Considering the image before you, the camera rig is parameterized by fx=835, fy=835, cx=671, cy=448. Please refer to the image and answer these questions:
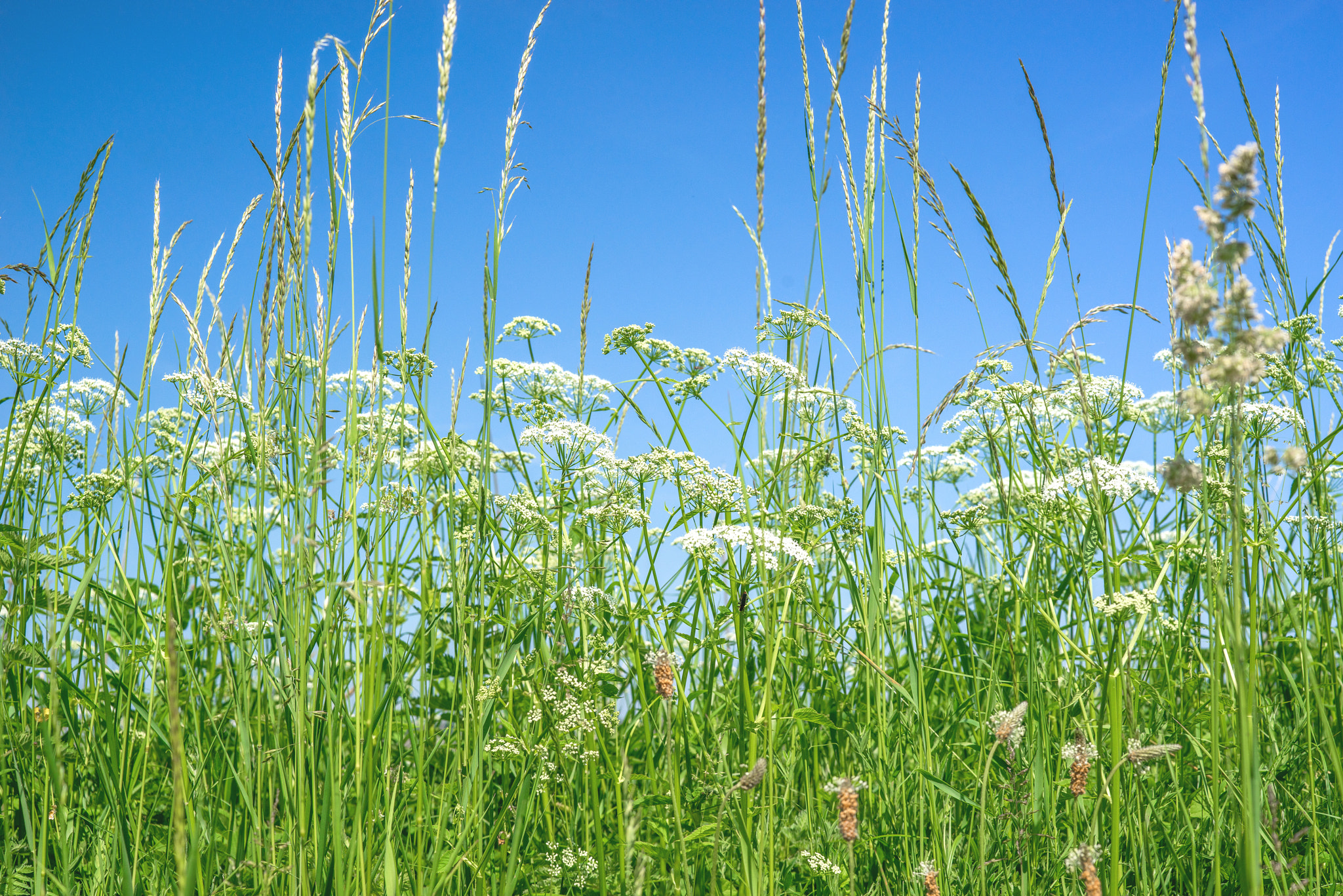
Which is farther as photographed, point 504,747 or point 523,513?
point 523,513

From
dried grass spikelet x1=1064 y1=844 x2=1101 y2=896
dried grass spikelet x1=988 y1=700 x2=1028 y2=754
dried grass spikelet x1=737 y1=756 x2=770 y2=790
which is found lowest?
dried grass spikelet x1=1064 y1=844 x2=1101 y2=896

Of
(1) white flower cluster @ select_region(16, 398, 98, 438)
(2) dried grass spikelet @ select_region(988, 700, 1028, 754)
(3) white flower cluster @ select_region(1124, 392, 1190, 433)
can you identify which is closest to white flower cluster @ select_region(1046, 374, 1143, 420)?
(3) white flower cluster @ select_region(1124, 392, 1190, 433)

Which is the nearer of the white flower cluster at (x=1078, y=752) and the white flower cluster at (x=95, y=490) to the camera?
the white flower cluster at (x=1078, y=752)

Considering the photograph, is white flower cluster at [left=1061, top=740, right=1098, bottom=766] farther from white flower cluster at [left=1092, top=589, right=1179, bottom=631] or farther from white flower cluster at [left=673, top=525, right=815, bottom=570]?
white flower cluster at [left=673, top=525, right=815, bottom=570]

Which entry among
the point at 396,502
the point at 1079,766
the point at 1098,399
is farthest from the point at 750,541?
the point at 1098,399

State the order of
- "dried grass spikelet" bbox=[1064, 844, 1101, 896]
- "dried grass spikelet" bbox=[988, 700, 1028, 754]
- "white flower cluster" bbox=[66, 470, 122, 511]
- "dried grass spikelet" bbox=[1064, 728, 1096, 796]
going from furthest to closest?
"white flower cluster" bbox=[66, 470, 122, 511] → "dried grass spikelet" bbox=[1064, 728, 1096, 796] → "dried grass spikelet" bbox=[988, 700, 1028, 754] → "dried grass spikelet" bbox=[1064, 844, 1101, 896]

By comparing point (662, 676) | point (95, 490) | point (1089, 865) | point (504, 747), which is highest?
point (95, 490)

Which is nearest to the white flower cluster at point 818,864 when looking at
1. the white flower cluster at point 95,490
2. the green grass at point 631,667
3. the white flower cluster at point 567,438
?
the green grass at point 631,667

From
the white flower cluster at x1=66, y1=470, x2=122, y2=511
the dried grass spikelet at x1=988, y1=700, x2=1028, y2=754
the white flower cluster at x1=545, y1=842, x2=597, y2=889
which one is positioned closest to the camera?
the dried grass spikelet at x1=988, y1=700, x2=1028, y2=754

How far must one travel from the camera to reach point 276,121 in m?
2.19

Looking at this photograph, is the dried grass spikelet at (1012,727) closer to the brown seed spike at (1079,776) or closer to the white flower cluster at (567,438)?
the brown seed spike at (1079,776)

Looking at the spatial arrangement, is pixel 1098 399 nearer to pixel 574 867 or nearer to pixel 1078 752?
pixel 1078 752

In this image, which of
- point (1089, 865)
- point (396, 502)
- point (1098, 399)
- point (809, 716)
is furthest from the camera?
point (1098, 399)

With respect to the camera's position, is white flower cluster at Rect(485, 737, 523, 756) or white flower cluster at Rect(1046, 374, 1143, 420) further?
A: white flower cluster at Rect(1046, 374, 1143, 420)
